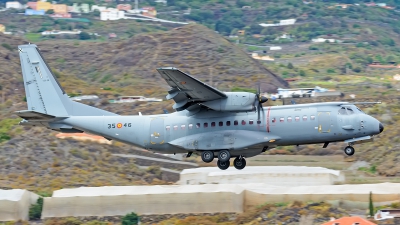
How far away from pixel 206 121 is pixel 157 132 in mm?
2694

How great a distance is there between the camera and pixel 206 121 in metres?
39.3

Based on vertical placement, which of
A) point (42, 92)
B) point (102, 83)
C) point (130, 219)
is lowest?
point (130, 219)

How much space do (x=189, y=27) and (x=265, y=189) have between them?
81.8 m

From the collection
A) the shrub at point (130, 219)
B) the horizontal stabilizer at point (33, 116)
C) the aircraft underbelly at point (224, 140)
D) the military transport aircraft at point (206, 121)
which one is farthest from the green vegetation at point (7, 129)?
the aircraft underbelly at point (224, 140)

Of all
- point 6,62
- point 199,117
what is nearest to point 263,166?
point 199,117

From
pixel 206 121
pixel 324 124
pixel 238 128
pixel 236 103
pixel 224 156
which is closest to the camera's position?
pixel 236 103

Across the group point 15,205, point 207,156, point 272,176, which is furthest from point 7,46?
point 207,156

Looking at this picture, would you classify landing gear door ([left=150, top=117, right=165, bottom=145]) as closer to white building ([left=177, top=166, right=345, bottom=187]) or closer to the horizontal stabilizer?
the horizontal stabilizer

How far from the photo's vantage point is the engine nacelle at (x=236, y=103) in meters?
37.7

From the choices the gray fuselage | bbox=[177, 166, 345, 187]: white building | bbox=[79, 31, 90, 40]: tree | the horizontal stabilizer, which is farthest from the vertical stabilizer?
bbox=[79, 31, 90, 40]: tree

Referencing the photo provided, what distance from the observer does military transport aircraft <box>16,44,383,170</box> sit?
3775 cm

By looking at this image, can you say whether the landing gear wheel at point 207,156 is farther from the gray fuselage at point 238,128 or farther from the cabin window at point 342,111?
the cabin window at point 342,111

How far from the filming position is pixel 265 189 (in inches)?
2064

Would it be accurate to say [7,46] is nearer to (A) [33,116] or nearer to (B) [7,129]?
(B) [7,129]
